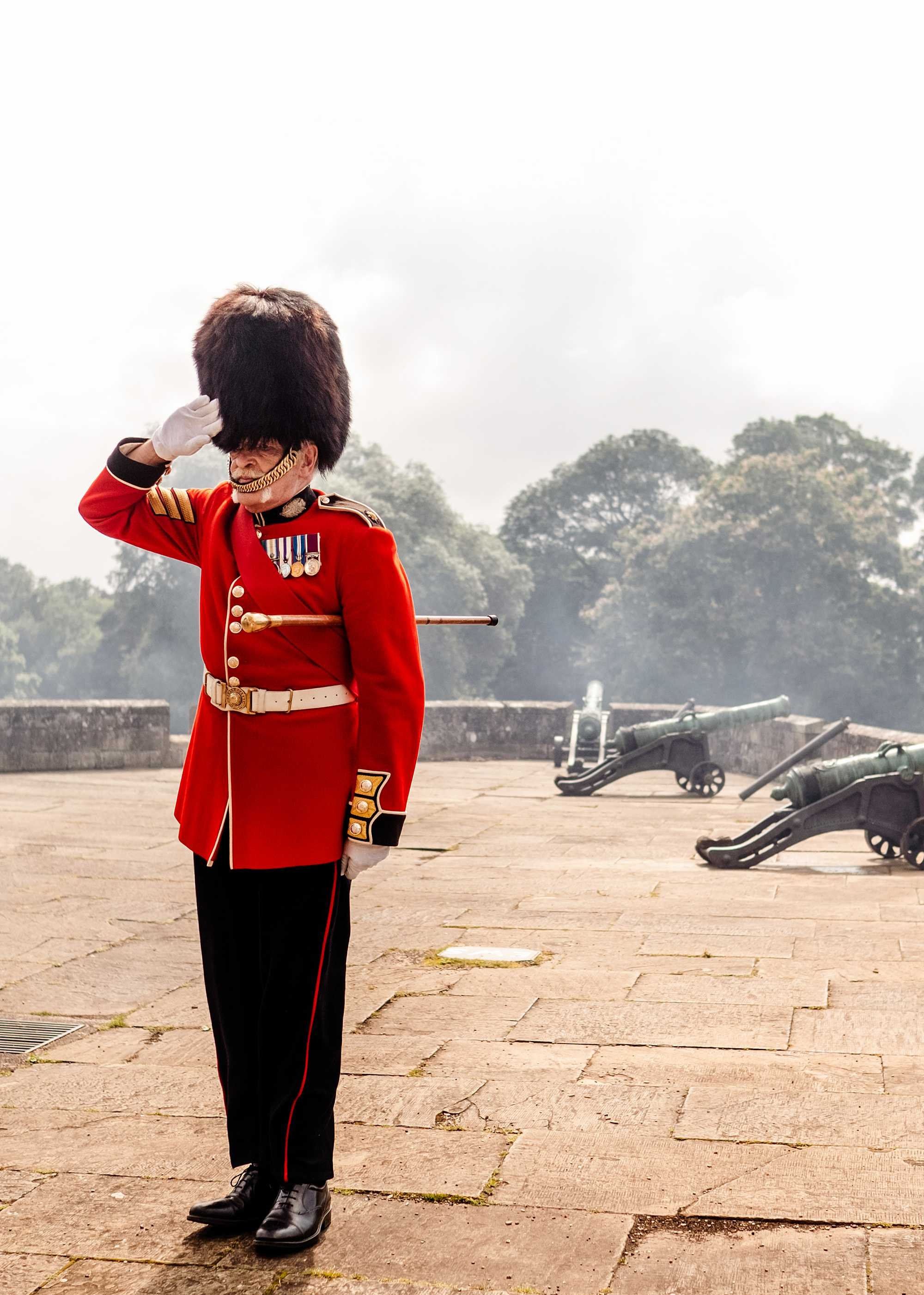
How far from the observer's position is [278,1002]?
2.66 m

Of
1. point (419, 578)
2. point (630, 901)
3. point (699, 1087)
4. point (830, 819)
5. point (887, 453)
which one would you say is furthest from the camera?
point (887, 453)

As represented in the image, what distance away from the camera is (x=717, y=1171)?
284 cm

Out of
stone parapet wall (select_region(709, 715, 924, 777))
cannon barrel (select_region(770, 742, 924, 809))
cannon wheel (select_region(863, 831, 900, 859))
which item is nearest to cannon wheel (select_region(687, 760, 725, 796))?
stone parapet wall (select_region(709, 715, 924, 777))

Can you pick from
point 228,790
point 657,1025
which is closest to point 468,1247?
point 228,790

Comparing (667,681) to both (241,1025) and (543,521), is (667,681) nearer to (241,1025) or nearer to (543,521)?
(543,521)

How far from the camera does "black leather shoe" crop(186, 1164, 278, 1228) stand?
2600 mm

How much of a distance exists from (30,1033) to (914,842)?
15.1ft

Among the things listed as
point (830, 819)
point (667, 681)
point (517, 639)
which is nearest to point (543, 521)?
point (517, 639)

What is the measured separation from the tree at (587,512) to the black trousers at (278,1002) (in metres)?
45.4

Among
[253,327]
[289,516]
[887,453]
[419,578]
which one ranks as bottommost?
[289,516]

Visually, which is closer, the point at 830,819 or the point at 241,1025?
the point at 241,1025

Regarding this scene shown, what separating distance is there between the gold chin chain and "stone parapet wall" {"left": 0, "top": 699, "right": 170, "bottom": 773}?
10.3m

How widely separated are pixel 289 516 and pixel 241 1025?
939mm

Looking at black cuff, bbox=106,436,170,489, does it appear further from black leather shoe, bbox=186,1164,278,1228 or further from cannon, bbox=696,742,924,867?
cannon, bbox=696,742,924,867
